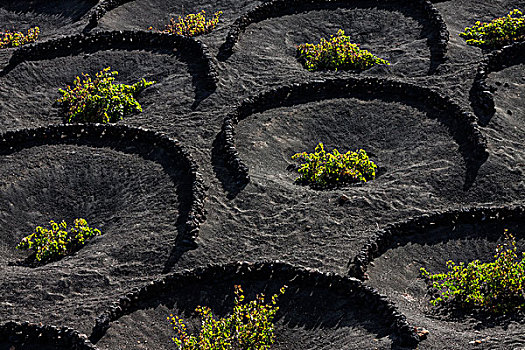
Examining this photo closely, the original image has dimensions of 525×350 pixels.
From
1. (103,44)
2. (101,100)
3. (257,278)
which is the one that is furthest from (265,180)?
(103,44)

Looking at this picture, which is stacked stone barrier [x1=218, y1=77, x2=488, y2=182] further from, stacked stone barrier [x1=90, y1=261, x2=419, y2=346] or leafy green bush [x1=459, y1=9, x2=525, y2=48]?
stacked stone barrier [x1=90, y1=261, x2=419, y2=346]

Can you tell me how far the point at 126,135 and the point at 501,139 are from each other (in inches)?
336

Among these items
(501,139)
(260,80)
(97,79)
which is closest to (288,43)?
(260,80)

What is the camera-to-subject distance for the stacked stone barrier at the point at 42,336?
11.0m

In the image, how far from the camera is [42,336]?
1120 cm

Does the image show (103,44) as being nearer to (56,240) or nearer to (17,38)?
(17,38)

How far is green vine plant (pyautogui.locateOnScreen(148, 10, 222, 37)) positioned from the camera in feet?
68.6

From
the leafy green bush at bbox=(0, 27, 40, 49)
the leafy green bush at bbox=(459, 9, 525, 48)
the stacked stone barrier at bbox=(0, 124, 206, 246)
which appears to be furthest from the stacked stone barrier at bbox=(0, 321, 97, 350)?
the leafy green bush at bbox=(459, 9, 525, 48)

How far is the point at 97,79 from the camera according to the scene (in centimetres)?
1897

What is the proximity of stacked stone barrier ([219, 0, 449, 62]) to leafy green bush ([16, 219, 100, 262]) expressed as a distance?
7260 millimetres

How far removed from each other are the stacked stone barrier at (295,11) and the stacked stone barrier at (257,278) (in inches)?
332

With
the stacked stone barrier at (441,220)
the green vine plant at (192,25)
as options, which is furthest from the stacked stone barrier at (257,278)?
the green vine plant at (192,25)

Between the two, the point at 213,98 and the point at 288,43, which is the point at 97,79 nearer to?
the point at 213,98

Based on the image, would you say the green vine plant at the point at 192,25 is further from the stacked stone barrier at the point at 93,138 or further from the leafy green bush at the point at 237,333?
the leafy green bush at the point at 237,333
